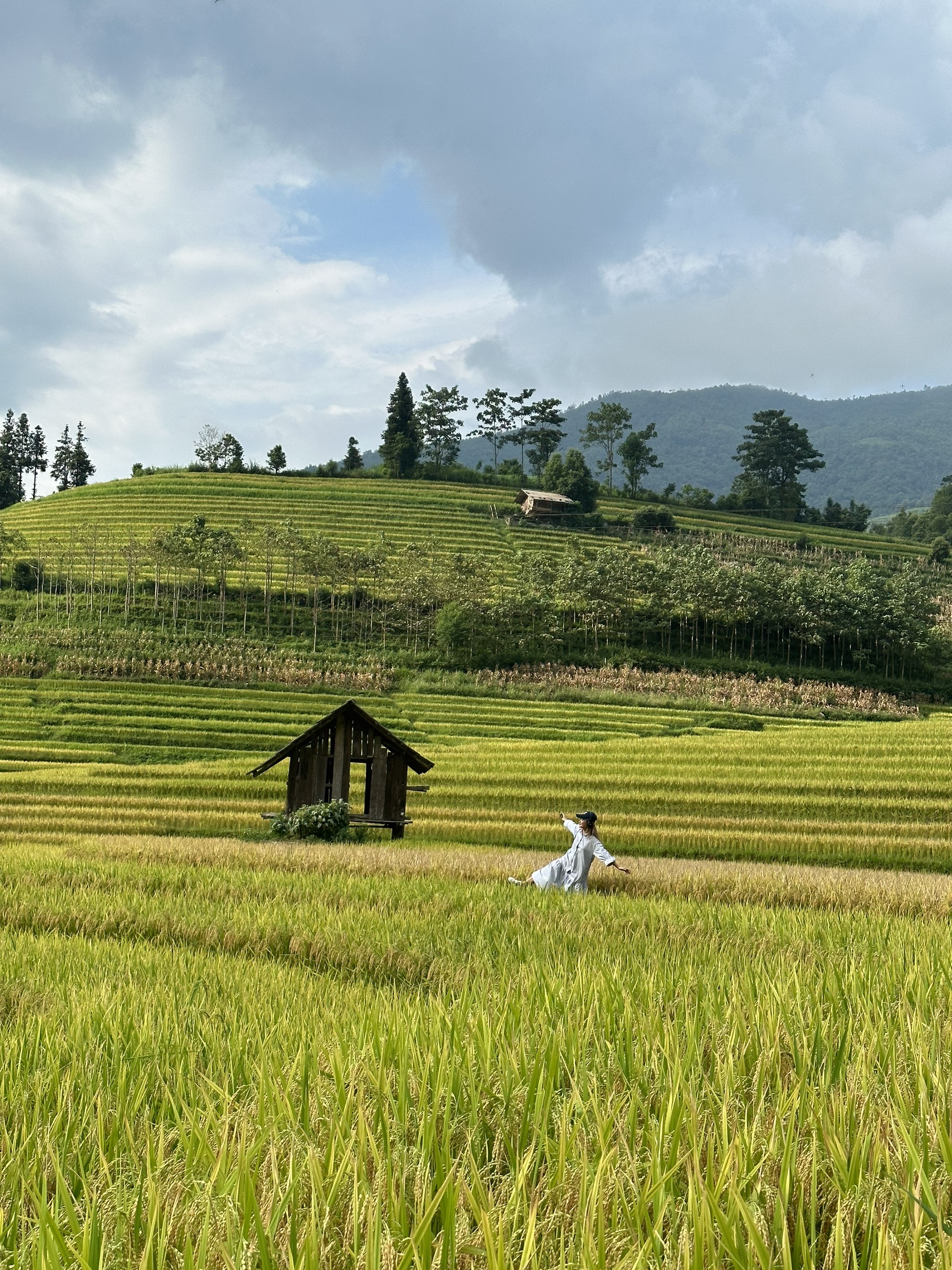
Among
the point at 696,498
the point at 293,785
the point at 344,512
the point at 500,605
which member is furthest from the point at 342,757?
the point at 696,498

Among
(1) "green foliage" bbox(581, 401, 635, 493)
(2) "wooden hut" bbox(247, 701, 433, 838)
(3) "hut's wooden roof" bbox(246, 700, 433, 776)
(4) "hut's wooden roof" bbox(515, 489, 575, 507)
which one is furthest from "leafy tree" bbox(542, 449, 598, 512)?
(3) "hut's wooden roof" bbox(246, 700, 433, 776)

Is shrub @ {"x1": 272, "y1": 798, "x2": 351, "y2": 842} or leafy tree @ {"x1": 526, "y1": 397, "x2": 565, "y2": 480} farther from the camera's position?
leafy tree @ {"x1": 526, "y1": 397, "x2": 565, "y2": 480}

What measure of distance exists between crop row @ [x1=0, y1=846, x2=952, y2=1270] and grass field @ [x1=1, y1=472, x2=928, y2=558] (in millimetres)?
75449

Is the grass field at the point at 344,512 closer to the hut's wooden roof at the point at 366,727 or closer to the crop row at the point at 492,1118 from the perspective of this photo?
the hut's wooden roof at the point at 366,727

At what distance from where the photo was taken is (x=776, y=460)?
130375 millimetres

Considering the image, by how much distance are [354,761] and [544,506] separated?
77046 millimetres

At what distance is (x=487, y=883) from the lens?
13047mm

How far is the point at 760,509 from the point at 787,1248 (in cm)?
12462

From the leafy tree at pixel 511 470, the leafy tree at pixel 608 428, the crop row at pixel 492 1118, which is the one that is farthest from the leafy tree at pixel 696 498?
the crop row at pixel 492 1118

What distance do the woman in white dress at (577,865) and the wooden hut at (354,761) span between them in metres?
7.97

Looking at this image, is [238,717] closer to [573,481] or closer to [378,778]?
[378,778]

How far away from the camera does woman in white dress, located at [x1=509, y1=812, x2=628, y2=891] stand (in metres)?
12.2

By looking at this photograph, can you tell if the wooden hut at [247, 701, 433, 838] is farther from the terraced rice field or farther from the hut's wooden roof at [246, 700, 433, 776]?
the terraced rice field

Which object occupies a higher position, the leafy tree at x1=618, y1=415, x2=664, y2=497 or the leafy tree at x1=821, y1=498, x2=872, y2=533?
the leafy tree at x1=618, y1=415, x2=664, y2=497
